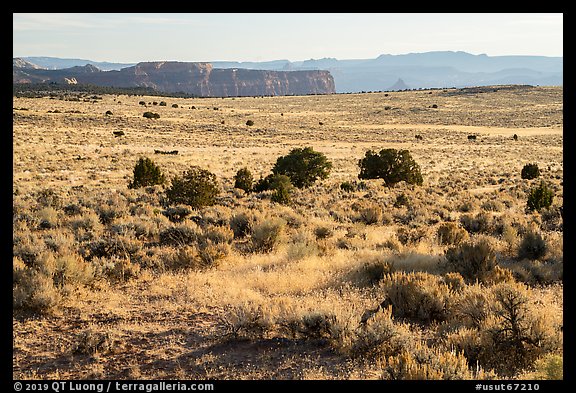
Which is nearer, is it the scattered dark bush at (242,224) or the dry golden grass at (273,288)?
the dry golden grass at (273,288)

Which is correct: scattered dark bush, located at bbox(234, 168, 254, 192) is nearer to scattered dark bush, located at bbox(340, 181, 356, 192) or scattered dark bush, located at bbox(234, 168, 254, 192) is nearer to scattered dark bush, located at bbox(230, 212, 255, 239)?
scattered dark bush, located at bbox(340, 181, 356, 192)

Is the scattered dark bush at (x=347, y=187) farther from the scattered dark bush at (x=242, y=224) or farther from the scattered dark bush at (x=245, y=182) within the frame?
the scattered dark bush at (x=242, y=224)

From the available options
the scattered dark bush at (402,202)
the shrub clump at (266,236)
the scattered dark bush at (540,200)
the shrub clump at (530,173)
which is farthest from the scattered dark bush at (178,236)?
the shrub clump at (530,173)

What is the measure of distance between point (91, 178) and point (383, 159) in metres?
17.5

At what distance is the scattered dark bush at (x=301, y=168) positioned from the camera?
81.4 feet

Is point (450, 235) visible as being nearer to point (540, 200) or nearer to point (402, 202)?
point (402, 202)

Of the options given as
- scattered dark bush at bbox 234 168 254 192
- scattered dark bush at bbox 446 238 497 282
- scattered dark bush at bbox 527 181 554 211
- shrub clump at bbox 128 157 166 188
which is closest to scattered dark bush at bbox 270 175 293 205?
scattered dark bush at bbox 234 168 254 192

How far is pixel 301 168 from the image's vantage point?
81.9 feet

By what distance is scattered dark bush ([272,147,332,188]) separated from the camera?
977 inches

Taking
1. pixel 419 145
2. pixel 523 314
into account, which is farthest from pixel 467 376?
pixel 419 145

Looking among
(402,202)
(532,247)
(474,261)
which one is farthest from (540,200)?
(474,261)

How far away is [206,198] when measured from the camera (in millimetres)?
16484
